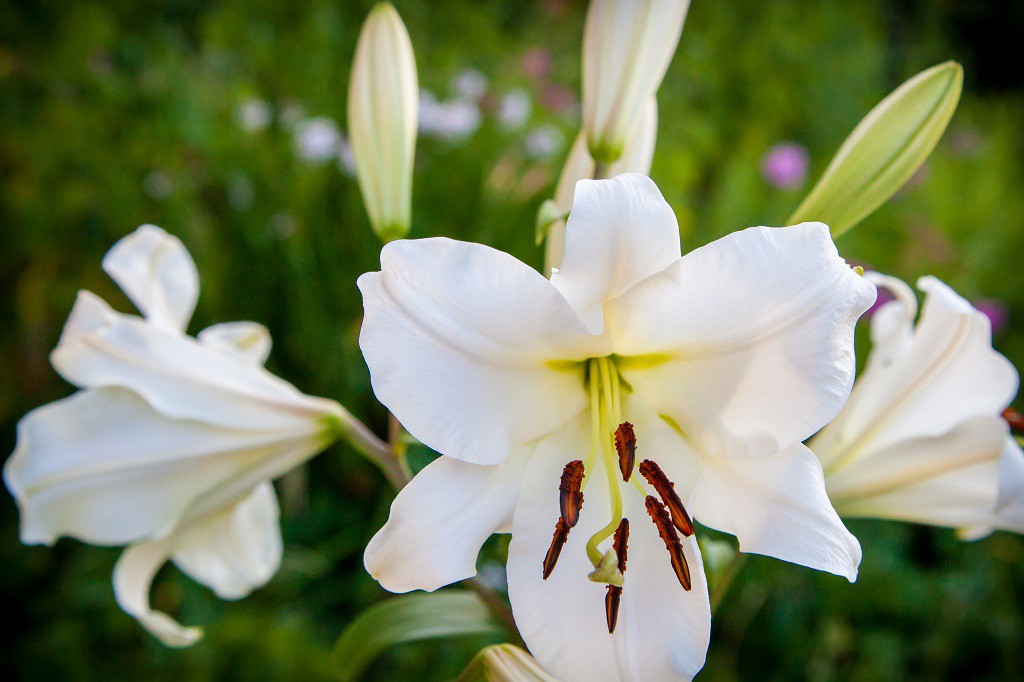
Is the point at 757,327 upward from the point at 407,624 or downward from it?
upward

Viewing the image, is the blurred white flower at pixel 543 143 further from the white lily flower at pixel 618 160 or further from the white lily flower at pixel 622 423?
the white lily flower at pixel 622 423

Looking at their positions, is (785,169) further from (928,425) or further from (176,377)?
(176,377)

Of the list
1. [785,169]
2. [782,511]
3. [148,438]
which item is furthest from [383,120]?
[785,169]

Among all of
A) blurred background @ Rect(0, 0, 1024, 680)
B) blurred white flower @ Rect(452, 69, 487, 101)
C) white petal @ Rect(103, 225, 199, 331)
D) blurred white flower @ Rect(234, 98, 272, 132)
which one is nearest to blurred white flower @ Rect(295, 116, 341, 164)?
blurred background @ Rect(0, 0, 1024, 680)

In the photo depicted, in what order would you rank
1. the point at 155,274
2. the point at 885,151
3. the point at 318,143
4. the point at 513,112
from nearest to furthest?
1. the point at 885,151
2. the point at 155,274
3. the point at 318,143
4. the point at 513,112

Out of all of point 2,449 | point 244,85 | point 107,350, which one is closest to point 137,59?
point 244,85

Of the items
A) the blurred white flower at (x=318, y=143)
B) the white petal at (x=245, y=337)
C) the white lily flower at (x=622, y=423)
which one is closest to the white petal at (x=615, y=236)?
the white lily flower at (x=622, y=423)

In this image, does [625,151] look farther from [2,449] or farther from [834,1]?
[834,1]
